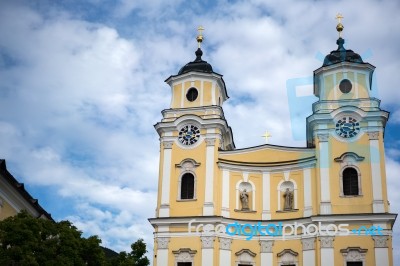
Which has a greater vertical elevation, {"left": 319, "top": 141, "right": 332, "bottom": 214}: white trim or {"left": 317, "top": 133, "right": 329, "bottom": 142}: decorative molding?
{"left": 317, "top": 133, "right": 329, "bottom": 142}: decorative molding

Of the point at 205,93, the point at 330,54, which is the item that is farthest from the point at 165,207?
the point at 330,54

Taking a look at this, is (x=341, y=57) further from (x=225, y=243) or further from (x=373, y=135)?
(x=225, y=243)

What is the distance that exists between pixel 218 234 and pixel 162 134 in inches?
285

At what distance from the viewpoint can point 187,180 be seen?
3462cm

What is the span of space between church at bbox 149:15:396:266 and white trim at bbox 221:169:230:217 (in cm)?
7

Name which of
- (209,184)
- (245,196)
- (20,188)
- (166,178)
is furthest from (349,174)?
(20,188)

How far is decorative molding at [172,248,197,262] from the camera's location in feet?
107

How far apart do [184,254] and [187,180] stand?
14.5 ft

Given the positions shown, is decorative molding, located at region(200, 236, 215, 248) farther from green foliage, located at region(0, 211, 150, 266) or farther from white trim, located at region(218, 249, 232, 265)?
green foliage, located at region(0, 211, 150, 266)

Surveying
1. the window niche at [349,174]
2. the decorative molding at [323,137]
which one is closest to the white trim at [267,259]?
the window niche at [349,174]

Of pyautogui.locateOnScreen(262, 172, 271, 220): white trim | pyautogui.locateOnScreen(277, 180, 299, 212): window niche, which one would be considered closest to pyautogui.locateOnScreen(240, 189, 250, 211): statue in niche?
pyautogui.locateOnScreen(262, 172, 271, 220): white trim

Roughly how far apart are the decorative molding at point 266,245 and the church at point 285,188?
0.08 metres

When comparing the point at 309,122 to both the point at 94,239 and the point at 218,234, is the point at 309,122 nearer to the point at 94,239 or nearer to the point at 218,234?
the point at 218,234

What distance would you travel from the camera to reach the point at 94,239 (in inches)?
947
